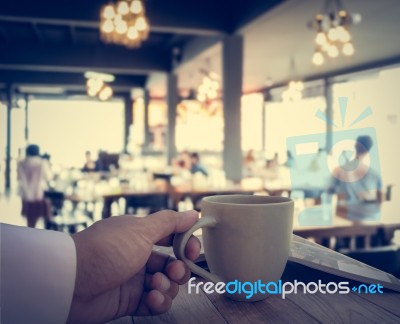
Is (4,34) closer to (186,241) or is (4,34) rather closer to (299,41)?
(299,41)

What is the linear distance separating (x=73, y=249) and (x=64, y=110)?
53.8 ft

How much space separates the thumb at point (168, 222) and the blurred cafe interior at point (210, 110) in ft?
1.83

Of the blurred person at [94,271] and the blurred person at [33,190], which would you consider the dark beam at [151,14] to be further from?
the blurred person at [94,271]

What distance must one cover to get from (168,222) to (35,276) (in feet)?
0.78

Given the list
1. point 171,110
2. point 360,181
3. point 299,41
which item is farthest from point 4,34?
point 360,181

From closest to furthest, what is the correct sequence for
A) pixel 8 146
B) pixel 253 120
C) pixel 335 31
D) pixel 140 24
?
pixel 140 24, pixel 335 31, pixel 8 146, pixel 253 120

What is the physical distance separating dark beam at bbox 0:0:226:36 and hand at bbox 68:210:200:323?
5.80 m

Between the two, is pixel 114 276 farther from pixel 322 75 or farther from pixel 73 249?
pixel 322 75

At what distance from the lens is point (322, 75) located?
36.3 ft

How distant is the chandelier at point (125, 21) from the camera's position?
4188 mm

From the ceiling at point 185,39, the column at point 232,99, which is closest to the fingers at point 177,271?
the ceiling at point 185,39

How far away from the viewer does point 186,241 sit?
2.38ft

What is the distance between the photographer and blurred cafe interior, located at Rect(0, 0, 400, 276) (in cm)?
384

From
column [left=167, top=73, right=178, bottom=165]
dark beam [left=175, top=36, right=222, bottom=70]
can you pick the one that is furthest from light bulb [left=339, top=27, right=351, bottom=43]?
column [left=167, top=73, right=178, bottom=165]
